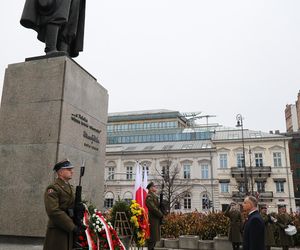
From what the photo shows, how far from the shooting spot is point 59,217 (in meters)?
3.67

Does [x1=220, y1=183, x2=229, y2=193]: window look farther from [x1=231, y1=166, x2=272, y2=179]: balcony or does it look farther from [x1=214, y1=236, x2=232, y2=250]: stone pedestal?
[x1=214, y1=236, x2=232, y2=250]: stone pedestal

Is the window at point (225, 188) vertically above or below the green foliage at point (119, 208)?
above

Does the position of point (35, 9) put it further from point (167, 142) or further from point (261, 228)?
point (167, 142)

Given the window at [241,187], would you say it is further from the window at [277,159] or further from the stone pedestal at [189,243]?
the stone pedestal at [189,243]

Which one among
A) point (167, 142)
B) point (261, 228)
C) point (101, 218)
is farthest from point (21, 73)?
point (167, 142)

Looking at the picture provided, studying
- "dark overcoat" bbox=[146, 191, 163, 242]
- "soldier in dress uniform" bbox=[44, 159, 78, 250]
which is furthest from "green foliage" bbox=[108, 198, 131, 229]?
"soldier in dress uniform" bbox=[44, 159, 78, 250]

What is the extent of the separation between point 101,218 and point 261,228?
8.10 feet

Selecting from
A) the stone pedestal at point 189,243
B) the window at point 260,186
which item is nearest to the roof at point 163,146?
the window at point 260,186

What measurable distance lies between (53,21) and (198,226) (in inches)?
441

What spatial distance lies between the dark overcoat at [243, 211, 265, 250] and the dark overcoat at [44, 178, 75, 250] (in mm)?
2718

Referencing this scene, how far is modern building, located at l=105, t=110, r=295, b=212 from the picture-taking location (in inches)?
1832

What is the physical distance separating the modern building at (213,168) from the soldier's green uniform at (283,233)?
105 ft

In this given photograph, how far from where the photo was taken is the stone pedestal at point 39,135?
5254 millimetres

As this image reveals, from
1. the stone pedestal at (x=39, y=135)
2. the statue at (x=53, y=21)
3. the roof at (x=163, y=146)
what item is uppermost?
the roof at (x=163, y=146)
